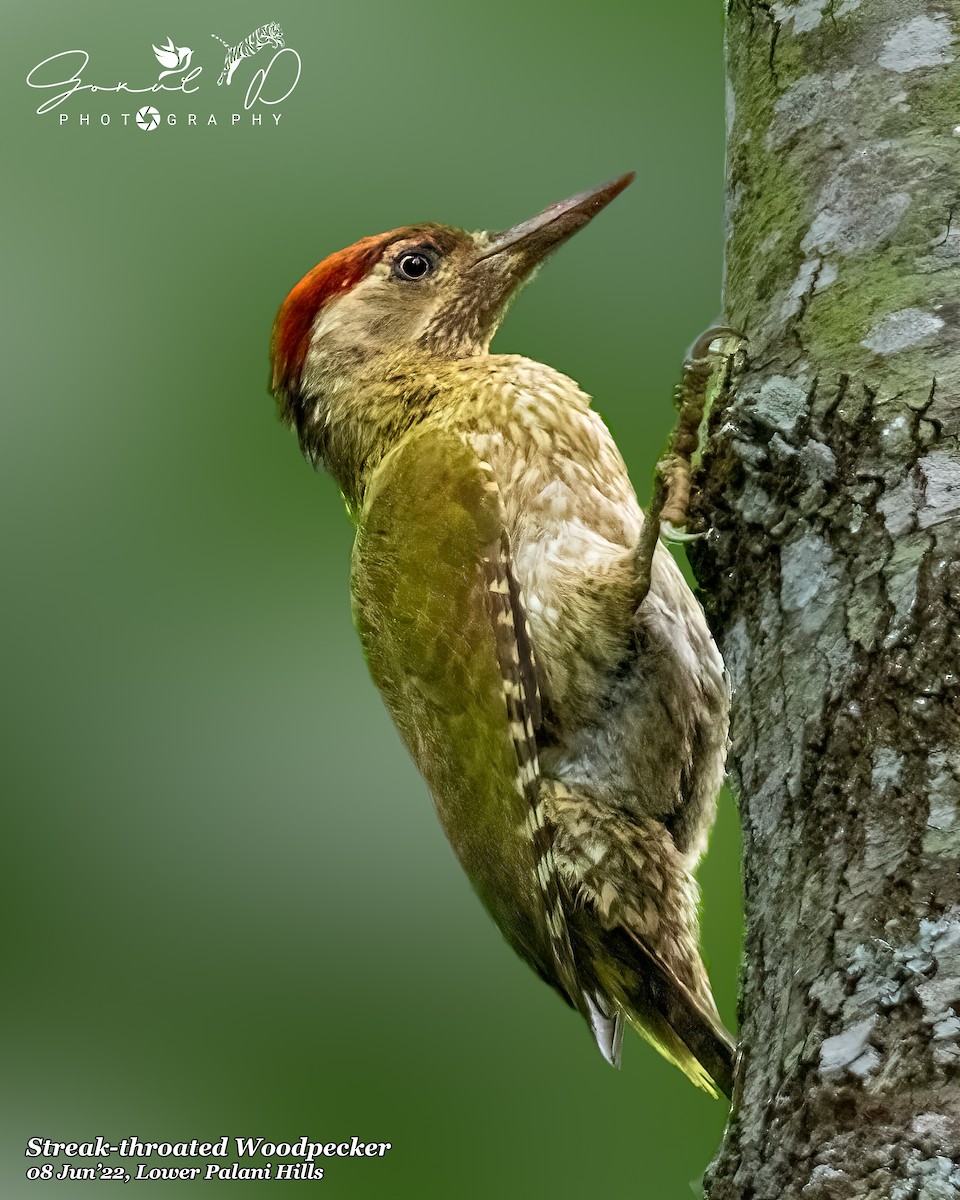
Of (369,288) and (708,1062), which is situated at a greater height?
(369,288)

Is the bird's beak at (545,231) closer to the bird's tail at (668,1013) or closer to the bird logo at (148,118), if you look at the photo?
the bird logo at (148,118)

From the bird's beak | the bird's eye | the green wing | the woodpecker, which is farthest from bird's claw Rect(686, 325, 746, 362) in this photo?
the bird's eye

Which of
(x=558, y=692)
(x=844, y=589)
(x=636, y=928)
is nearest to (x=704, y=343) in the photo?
(x=558, y=692)

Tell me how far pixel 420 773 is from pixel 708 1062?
962 millimetres

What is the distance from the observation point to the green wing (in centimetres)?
294

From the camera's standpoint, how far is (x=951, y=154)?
1804 millimetres

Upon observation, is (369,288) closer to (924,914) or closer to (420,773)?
(420,773)

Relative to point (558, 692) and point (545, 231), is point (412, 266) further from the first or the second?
point (558, 692)

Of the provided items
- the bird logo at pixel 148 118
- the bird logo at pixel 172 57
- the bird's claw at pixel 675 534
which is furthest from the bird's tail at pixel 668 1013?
the bird logo at pixel 172 57

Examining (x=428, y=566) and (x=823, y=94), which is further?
(x=428, y=566)

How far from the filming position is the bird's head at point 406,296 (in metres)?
3.88

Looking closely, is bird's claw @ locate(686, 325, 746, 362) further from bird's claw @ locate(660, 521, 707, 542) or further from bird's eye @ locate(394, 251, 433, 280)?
bird's eye @ locate(394, 251, 433, 280)

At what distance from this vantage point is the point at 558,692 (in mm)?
2965

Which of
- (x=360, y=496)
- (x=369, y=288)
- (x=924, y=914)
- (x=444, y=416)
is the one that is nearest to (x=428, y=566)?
(x=444, y=416)
